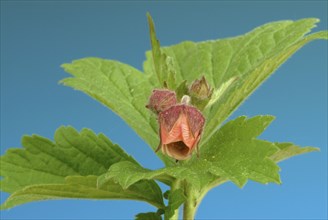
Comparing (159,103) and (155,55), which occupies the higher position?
(155,55)

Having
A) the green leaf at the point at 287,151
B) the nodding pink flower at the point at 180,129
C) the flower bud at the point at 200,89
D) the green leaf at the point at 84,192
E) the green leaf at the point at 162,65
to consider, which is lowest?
the green leaf at the point at 84,192

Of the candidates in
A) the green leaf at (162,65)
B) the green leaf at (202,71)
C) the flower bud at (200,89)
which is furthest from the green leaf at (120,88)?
the flower bud at (200,89)

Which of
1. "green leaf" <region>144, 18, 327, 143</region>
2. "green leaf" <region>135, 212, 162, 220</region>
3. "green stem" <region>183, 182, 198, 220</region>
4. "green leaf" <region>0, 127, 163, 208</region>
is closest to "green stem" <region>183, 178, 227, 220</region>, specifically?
"green stem" <region>183, 182, 198, 220</region>

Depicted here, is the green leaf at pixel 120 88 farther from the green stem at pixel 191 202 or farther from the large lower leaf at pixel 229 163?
the large lower leaf at pixel 229 163

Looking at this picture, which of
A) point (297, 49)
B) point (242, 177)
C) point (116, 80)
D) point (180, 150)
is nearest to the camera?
point (242, 177)

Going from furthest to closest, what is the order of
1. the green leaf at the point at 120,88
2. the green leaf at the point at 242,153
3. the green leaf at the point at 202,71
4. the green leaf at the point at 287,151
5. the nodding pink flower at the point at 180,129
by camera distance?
the green leaf at the point at 120,88 < the green leaf at the point at 287,151 < the green leaf at the point at 202,71 < the nodding pink flower at the point at 180,129 < the green leaf at the point at 242,153

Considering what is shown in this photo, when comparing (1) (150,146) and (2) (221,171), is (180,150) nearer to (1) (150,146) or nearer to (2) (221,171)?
(2) (221,171)

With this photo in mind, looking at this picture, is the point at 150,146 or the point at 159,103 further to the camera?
the point at 150,146

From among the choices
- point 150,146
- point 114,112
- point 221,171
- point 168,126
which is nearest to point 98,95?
point 114,112
